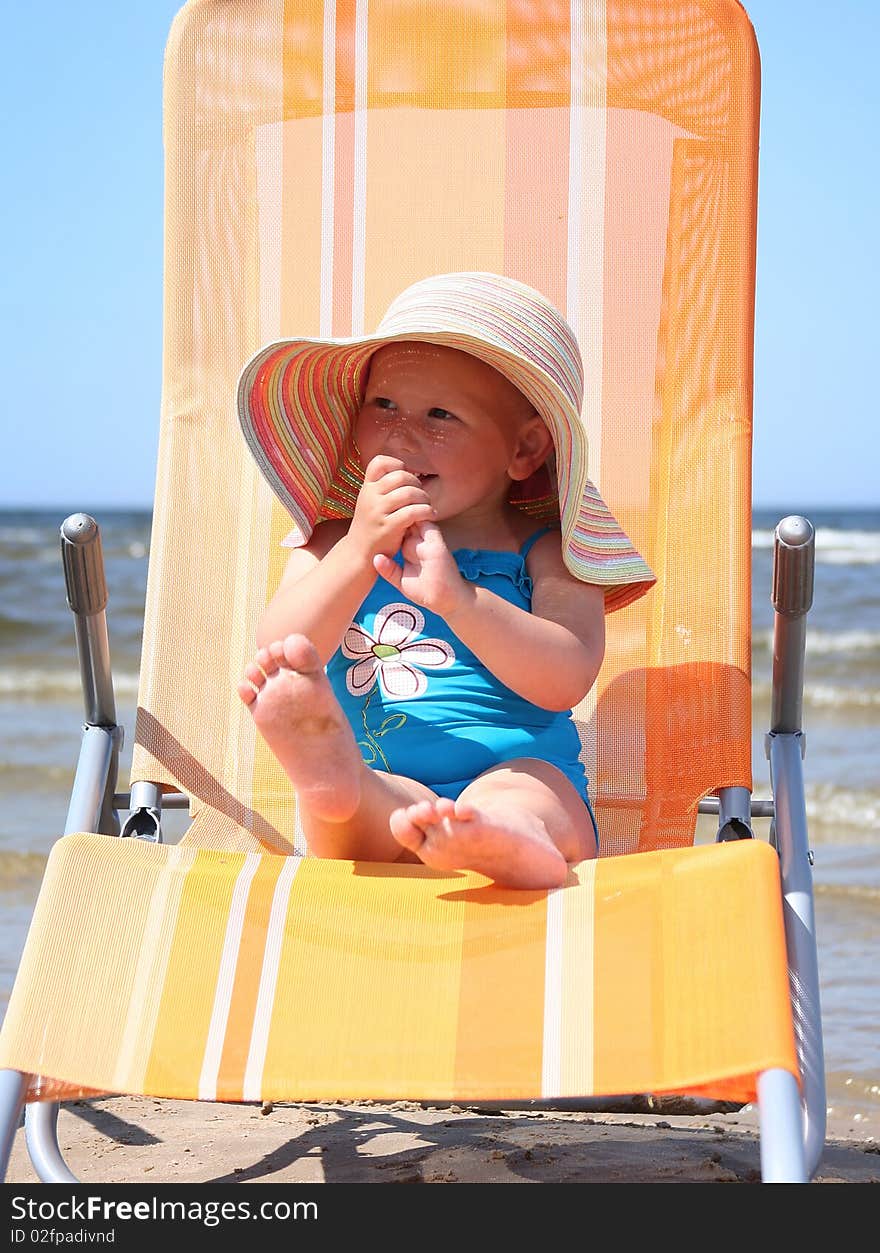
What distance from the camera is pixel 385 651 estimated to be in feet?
7.00

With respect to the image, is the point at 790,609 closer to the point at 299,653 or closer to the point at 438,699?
the point at 438,699

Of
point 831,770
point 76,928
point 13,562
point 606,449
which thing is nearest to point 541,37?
point 606,449

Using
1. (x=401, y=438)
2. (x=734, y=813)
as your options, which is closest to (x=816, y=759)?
(x=734, y=813)

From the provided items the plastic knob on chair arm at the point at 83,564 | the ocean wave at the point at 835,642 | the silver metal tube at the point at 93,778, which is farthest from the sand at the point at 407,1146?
the ocean wave at the point at 835,642

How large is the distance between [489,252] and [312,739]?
3.90 feet

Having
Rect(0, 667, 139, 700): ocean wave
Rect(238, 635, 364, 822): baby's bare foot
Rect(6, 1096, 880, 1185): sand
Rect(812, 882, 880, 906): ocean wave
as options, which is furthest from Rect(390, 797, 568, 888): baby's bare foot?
Rect(0, 667, 139, 700): ocean wave

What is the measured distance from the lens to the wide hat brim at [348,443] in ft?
6.66

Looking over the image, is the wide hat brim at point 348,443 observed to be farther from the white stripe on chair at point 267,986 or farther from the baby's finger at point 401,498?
the white stripe on chair at point 267,986

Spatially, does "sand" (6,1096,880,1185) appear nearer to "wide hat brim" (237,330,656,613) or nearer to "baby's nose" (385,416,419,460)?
"wide hat brim" (237,330,656,613)

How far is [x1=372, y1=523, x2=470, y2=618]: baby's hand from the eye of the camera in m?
1.84

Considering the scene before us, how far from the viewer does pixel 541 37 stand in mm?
2611

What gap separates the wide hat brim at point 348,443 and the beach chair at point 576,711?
243mm

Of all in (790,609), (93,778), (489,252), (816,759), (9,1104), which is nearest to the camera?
(9,1104)

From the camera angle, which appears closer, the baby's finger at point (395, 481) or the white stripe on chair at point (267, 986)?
the white stripe on chair at point (267, 986)
